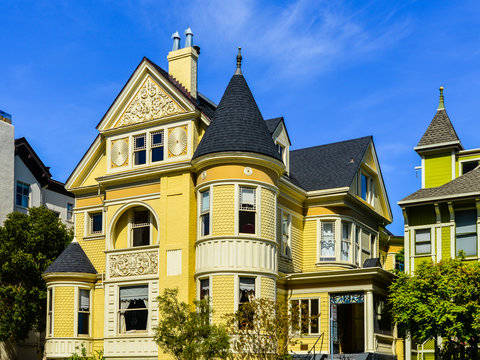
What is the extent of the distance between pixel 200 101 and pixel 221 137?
5404 mm

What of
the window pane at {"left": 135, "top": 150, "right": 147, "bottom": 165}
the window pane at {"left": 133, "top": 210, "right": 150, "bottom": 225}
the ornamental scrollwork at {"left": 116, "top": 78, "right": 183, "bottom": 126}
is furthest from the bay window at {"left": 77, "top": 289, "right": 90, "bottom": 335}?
the ornamental scrollwork at {"left": 116, "top": 78, "right": 183, "bottom": 126}

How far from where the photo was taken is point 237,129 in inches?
1235

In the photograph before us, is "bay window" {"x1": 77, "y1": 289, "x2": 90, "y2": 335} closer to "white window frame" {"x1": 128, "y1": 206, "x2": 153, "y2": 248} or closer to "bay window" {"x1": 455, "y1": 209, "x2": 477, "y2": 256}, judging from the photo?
"white window frame" {"x1": 128, "y1": 206, "x2": 153, "y2": 248}

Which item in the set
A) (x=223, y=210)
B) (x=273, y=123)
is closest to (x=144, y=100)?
(x=273, y=123)

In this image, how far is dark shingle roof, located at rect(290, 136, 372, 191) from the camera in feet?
122

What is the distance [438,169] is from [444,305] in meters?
9.10

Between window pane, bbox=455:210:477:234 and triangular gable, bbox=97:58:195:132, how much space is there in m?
13.0

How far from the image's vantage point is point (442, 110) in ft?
122

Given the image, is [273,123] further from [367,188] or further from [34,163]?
[34,163]

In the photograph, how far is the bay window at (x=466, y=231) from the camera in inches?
1249

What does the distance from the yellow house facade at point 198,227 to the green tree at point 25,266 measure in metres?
4.34

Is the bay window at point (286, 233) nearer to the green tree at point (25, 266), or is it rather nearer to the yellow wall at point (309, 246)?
the yellow wall at point (309, 246)

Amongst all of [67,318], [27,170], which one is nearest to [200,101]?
[67,318]

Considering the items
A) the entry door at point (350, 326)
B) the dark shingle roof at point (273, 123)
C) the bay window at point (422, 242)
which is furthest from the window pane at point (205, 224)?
the bay window at point (422, 242)
